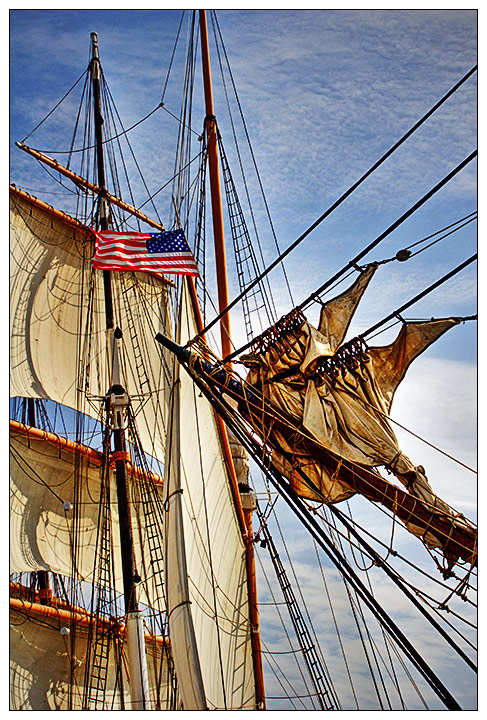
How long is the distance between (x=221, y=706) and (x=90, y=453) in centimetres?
974

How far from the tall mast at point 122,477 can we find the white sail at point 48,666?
10.3ft

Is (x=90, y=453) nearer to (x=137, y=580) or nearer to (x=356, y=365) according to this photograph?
(x=137, y=580)

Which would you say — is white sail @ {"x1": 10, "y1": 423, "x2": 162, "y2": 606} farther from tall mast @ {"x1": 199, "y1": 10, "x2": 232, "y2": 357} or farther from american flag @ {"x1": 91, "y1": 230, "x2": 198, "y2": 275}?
american flag @ {"x1": 91, "y1": 230, "x2": 198, "y2": 275}

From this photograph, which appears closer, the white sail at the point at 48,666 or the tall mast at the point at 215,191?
the tall mast at the point at 215,191

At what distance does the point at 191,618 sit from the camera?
970cm

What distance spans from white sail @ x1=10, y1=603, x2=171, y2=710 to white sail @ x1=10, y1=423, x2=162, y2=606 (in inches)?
46.9

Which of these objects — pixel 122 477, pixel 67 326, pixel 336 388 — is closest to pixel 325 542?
pixel 336 388

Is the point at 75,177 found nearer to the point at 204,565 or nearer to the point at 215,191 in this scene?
the point at 215,191

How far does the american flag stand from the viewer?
1338cm

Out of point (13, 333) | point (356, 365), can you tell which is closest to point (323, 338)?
point (356, 365)

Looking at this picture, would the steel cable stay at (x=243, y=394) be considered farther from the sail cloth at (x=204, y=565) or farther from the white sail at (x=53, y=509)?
the white sail at (x=53, y=509)

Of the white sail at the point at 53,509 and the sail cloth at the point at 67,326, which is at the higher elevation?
the sail cloth at the point at 67,326

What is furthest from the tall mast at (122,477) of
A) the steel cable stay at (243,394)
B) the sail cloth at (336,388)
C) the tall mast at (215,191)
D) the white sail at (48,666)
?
the steel cable stay at (243,394)

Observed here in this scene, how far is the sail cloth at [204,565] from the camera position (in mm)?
10023
